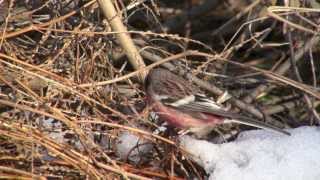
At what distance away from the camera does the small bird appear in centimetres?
305

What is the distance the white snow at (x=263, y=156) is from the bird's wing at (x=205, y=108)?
73 mm

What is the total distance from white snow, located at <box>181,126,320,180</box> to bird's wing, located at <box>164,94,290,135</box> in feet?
0.24

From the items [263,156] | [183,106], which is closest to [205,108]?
[183,106]

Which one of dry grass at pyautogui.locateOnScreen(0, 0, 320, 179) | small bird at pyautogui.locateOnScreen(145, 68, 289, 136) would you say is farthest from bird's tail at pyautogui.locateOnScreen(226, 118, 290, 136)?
dry grass at pyautogui.locateOnScreen(0, 0, 320, 179)

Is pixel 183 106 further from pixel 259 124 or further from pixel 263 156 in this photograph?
pixel 263 156

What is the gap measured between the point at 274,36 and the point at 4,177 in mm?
2550

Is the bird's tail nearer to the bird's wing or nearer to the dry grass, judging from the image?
the bird's wing

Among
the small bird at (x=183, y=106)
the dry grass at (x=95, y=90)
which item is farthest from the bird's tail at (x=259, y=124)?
the dry grass at (x=95, y=90)

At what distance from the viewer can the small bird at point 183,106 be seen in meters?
3.05

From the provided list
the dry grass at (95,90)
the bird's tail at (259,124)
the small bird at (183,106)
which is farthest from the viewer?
the small bird at (183,106)

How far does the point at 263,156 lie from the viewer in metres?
2.83

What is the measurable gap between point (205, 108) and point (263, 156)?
0.39m

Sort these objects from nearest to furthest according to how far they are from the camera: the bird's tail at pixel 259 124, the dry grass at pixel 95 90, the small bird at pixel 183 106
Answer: the dry grass at pixel 95 90 → the bird's tail at pixel 259 124 → the small bird at pixel 183 106

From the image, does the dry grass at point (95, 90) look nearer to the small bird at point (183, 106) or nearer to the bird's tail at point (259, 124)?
the small bird at point (183, 106)
